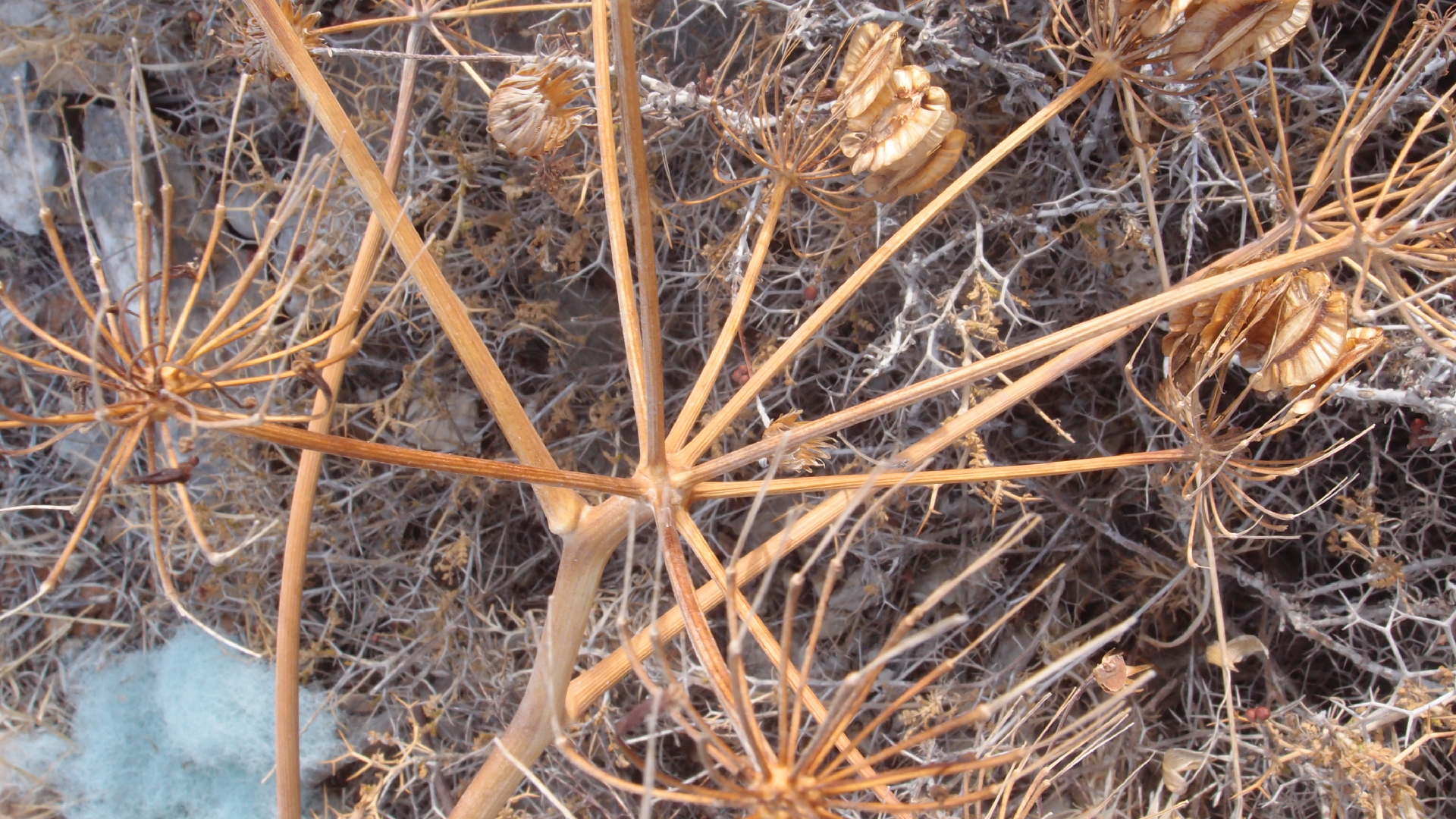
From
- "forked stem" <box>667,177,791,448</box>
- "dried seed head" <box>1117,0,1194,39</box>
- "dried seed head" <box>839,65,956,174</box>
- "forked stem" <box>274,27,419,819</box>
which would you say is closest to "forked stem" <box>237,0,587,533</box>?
"forked stem" <box>667,177,791,448</box>

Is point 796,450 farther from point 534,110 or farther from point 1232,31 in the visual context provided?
point 1232,31

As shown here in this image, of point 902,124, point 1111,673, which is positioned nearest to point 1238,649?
point 1111,673

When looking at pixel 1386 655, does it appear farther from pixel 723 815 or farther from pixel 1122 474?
pixel 723 815

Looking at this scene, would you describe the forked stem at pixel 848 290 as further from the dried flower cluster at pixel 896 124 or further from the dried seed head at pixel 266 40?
the dried seed head at pixel 266 40

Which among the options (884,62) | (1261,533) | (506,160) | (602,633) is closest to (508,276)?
(506,160)

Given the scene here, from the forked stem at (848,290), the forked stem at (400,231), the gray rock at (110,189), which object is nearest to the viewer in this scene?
the forked stem at (400,231)

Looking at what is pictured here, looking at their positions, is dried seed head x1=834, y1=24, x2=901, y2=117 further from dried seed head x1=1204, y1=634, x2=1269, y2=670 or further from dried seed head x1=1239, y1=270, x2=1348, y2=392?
dried seed head x1=1204, y1=634, x2=1269, y2=670

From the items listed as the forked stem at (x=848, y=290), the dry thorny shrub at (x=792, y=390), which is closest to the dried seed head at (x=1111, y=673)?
the dry thorny shrub at (x=792, y=390)
